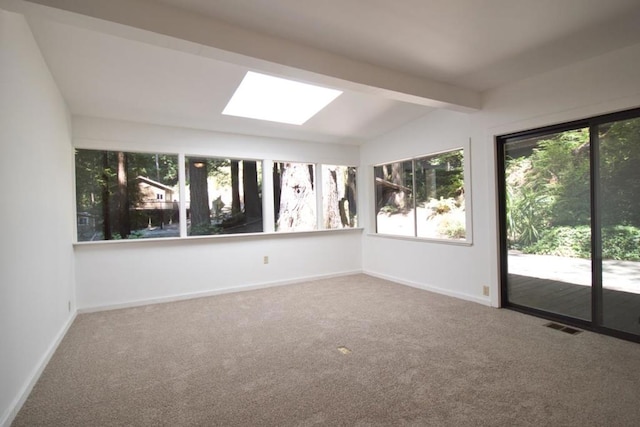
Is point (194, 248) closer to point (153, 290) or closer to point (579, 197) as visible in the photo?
point (153, 290)

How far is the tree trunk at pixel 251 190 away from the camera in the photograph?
193 inches

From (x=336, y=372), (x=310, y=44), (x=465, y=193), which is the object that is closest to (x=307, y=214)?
(x=465, y=193)

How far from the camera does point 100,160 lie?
13.0 ft

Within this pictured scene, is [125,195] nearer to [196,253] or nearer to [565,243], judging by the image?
[196,253]

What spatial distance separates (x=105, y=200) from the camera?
401 centimetres

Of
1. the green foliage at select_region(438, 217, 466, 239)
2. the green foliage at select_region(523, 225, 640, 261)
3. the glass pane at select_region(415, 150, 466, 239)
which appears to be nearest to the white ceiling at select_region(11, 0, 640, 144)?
the glass pane at select_region(415, 150, 466, 239)

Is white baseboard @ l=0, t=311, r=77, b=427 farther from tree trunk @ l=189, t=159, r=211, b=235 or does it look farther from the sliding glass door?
the sliding glass door

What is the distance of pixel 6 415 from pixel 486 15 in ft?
12.8

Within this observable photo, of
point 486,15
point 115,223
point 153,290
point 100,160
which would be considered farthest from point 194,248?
point 486,15

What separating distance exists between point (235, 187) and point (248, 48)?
271 centimetres

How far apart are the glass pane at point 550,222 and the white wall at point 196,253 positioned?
278cm

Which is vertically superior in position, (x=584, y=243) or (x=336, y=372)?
(x=584, y=243)

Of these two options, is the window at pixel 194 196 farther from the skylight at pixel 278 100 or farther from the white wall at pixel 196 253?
the skylight at pixel 278 100

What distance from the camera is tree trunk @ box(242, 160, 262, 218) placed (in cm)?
491
